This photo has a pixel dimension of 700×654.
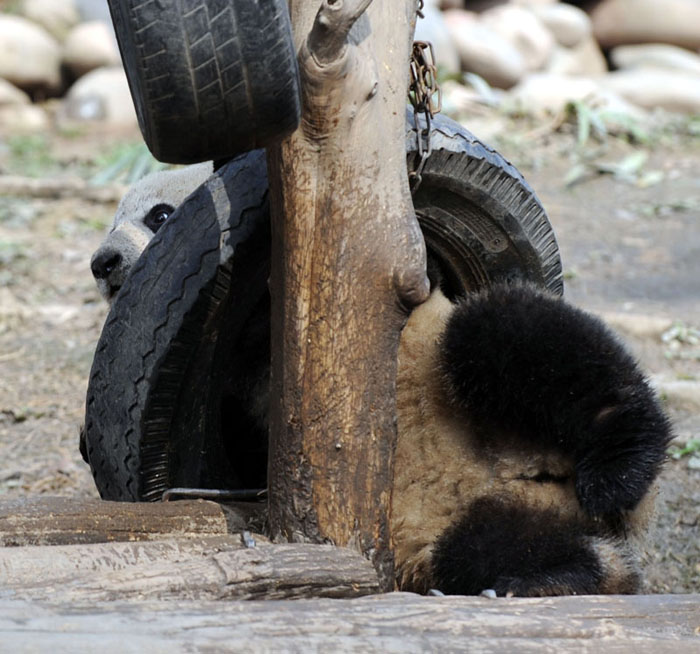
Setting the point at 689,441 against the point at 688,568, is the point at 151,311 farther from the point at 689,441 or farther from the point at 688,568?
the point at 689,441

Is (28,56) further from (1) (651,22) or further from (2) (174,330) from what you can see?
(2) (174,330)

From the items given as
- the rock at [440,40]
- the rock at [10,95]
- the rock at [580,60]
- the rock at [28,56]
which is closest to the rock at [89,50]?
the rock at [28,56]

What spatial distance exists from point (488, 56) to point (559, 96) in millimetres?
1183

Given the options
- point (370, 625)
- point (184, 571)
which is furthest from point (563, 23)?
point (370, 625)

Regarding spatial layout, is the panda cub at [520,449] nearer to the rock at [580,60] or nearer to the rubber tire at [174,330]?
the rubber tire at [174,330]

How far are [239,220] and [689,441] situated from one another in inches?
73.7

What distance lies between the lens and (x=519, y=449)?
2176mm

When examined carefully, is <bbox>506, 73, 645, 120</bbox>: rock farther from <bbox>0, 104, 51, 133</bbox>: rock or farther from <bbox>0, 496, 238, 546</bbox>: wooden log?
<bbox>0, 496, 238, 546</bbox>: wooden log

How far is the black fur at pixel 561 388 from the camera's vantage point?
2.01 meters

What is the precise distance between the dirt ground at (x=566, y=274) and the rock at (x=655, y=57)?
2781mm

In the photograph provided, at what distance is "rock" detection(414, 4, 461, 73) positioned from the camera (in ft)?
31.5

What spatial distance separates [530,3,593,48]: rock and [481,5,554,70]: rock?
9.2 inches

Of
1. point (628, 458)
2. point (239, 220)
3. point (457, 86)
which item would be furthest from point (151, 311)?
point (457, 86)

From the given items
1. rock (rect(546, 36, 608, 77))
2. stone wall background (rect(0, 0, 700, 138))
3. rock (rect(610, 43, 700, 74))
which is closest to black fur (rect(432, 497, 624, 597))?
stone wall background (rect(0, 0, 700, 138))
